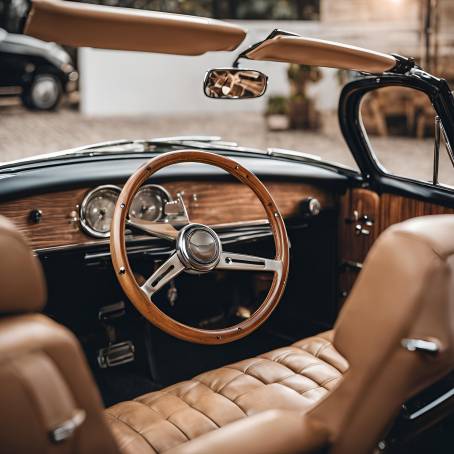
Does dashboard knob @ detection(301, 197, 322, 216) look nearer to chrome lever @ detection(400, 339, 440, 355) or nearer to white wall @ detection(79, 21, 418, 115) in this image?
chrome lever @ detection(400, 339, 440, 355)

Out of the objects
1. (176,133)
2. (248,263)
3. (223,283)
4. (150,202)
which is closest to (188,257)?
(248,263)

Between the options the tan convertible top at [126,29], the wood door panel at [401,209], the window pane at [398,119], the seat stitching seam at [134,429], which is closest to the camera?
the tan convertible top at [126,29]

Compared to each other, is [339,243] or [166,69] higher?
[166,69]

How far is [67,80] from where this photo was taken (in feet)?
41.1

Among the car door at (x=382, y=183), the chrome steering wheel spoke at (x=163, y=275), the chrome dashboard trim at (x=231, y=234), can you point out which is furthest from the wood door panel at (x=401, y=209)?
the chrome steering wheel spoke at (x=163, y=275)

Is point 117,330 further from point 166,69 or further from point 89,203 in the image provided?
point 166,69

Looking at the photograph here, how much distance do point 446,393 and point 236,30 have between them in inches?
41.8

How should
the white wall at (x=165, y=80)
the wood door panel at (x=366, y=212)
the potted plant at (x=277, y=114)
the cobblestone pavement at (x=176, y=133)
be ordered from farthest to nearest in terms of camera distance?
the white wall at (x=165, y=80)
the potted plant at (x=277, y=114)
the cobblestone pavement at (x=176, y=133)
the wood door panel at (x=366, y=212)

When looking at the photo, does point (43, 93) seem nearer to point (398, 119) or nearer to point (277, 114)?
point (277, 114)

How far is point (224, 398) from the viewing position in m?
1.95

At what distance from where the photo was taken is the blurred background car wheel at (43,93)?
12.2 metres

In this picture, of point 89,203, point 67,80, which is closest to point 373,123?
point 67,80

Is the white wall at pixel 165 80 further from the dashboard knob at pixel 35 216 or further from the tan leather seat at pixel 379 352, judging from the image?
the tan leather seat at pixel 379 352

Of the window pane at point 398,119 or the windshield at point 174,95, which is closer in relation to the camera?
the window pane at point 398,119
